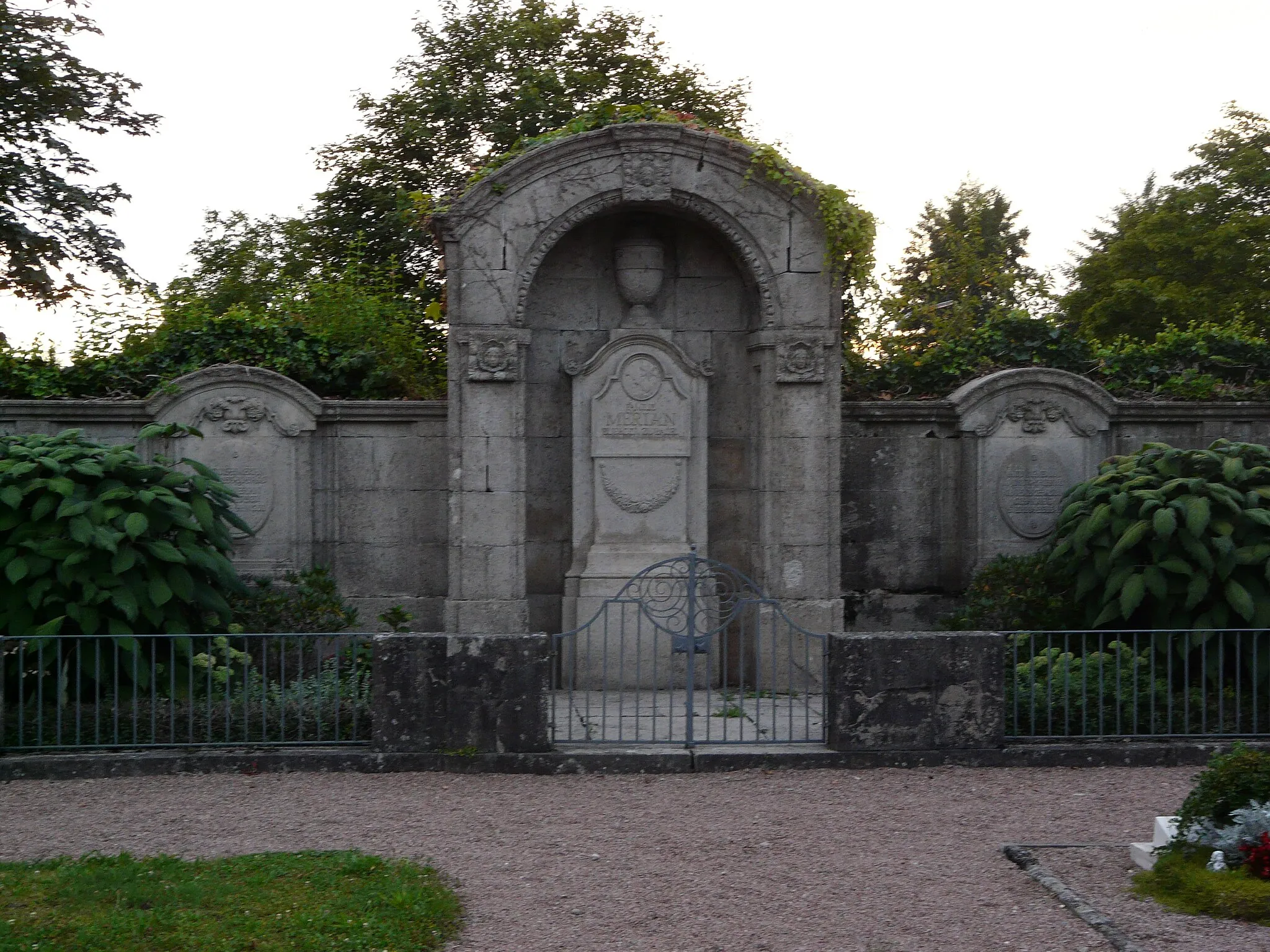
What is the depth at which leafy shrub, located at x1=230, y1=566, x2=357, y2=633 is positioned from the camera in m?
11.0

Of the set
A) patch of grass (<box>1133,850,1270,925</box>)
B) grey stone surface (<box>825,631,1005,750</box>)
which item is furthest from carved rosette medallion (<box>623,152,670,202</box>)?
patch of grass (<box>1133,850,1270,925</box>)

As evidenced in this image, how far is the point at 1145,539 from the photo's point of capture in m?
10.0

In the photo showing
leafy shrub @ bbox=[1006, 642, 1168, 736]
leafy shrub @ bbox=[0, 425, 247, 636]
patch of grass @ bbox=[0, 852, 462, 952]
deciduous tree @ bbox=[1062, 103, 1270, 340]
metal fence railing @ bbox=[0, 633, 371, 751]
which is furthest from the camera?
deciduous tree @ bbox=[1062, 103, 1270, 340]

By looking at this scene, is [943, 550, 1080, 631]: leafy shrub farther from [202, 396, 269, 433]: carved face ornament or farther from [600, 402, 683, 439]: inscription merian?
[202, 396, 269, 433]: carved face ornament

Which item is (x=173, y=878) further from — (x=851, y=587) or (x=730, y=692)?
(x=851, y=587)

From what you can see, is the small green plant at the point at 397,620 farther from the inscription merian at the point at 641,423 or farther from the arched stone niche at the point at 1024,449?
the arched stone niche at the point at 1024,449

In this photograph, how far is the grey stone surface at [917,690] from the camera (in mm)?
8508

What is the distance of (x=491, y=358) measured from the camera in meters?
11.4

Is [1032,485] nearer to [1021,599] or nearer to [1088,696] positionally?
[1021,599]

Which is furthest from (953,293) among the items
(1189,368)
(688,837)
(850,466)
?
(688,837)

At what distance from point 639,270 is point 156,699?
5.54 m

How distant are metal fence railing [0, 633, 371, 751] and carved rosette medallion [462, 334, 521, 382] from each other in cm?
314

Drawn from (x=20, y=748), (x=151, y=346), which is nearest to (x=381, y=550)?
(x=151, y=346)

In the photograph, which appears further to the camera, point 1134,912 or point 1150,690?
point 1150,690
